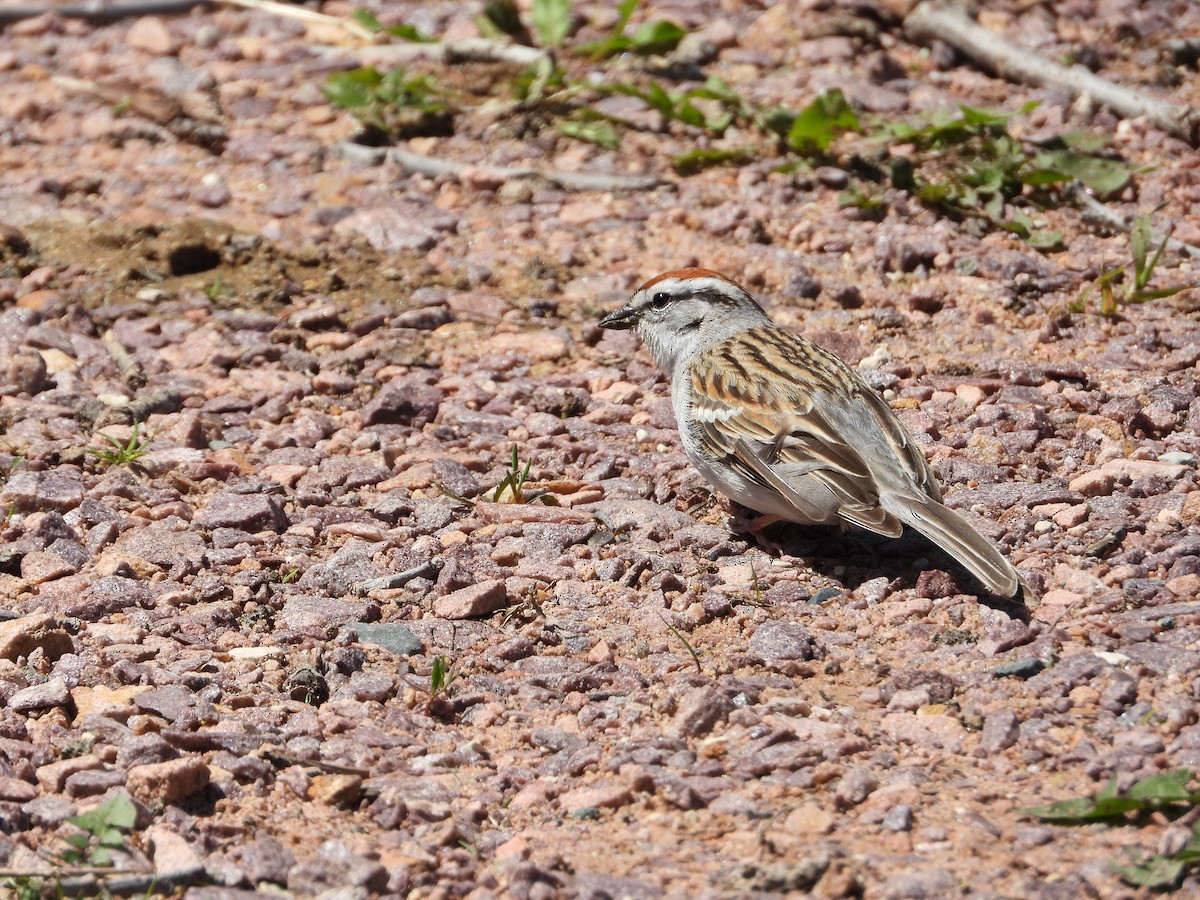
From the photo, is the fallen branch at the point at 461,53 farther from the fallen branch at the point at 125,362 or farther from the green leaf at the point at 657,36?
the fallen branch at the point at 125,362

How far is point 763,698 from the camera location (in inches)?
191

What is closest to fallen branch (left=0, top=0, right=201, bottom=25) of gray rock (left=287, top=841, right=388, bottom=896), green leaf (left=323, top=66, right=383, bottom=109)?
green leaf (left=323, top=66, right=383, bottom=109)

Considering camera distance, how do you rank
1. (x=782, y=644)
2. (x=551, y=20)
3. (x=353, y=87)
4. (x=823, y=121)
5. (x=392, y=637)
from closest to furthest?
(x=782, y=644) < (x=392, y=637) < (x=823, y=121) < (x=353, y=87) < (x=551, y=20)

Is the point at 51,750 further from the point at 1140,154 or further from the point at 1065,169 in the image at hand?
the point at 1140,154

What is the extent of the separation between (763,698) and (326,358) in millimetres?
3403

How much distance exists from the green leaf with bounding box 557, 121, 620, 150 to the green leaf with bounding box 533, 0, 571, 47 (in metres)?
0.85

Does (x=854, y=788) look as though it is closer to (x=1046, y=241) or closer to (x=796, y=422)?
(x=796, y=422)

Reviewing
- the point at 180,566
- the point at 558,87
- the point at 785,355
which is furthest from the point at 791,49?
the point at 180,566

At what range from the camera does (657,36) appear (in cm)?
953

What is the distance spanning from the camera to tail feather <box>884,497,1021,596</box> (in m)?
5.12

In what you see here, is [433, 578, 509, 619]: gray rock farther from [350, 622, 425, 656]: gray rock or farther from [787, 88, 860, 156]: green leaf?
[787, 88, 860, 156]: green leaf

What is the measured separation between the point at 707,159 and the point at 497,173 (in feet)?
4.05

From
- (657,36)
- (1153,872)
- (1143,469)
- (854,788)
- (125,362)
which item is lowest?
(125,362)

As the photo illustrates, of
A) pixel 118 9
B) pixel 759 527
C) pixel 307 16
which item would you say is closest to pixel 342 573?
pixel 759 527
